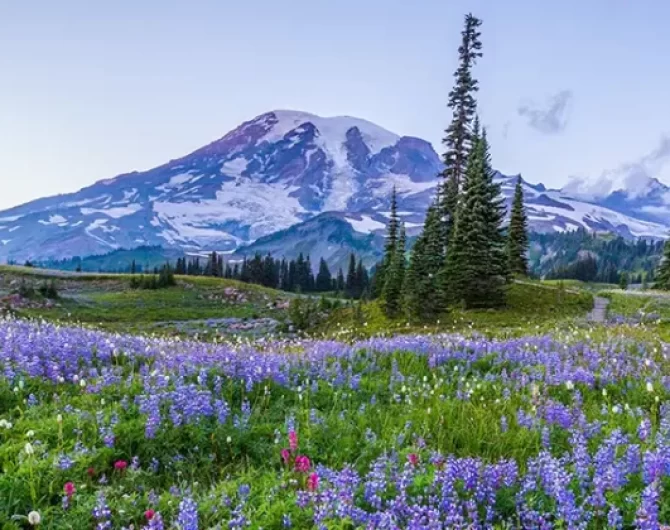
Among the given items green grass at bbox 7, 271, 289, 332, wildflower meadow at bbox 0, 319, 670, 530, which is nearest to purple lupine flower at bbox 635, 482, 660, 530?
wildflower meadow at bbox 0, 319, 670, 530

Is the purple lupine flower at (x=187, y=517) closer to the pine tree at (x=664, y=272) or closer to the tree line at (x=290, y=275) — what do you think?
the pine tree at (x=664, y=272)

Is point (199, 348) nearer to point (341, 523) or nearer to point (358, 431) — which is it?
point (358, 431)

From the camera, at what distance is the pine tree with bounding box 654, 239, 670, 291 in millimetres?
55241

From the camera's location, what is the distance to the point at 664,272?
56.9 metres

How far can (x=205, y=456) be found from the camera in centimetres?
564

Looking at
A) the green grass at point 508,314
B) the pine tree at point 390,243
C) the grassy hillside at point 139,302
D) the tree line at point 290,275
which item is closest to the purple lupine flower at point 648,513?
the green grass at point 508,314

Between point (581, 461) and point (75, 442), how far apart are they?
4.35 metres

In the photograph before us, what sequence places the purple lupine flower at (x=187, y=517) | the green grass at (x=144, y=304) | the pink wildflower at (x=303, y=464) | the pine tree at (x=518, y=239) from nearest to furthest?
1. the purple lupine flower at (x=187, y=517)
2. the pink wildflower at (x=303, y=464)
3. the green grass at (x=144, y=304)
4. the pine tree at (x=518, y=239)

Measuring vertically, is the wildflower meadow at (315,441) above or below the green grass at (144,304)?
above

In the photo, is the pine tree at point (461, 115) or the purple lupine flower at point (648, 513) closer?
the purple lupine flower at point (648, 513)

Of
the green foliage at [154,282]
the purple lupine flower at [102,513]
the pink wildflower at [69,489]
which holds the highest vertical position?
the pink wildflower at [69,489]

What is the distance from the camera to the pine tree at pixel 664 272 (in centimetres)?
5524

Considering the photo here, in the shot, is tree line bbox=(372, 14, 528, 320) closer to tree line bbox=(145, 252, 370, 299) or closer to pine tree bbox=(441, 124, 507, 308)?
pine tree bbox=(441, 124, 507, 308)

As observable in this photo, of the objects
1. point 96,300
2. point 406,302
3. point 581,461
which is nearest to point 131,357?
point 581,461
